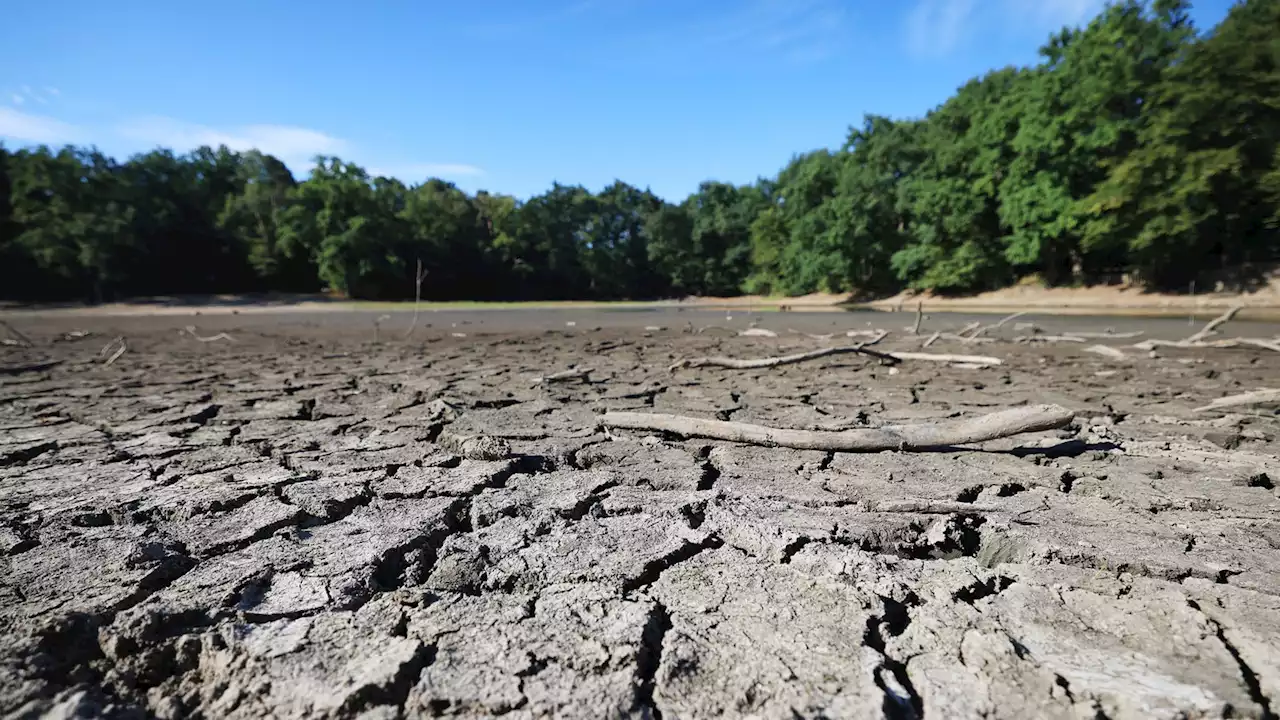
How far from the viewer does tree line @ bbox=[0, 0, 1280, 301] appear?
74.7 feet

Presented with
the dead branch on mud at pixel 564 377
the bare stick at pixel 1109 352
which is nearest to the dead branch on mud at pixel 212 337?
the dead branch on mud at pixel 564 377

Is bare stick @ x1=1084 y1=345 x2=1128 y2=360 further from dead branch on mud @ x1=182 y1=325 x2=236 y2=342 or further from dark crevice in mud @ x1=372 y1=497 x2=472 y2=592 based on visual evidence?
dead branch on mud @ x1=182 y1=325 x2=236 y2=342

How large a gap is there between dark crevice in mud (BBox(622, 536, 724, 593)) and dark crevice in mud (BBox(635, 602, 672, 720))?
136 millimetres

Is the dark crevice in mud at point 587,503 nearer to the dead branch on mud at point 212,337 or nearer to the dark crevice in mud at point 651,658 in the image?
the dark crevice in mud at point 651,658

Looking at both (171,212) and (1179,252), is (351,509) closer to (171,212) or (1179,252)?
(1179,252)

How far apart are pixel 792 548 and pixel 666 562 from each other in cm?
44

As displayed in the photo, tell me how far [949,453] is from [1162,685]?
1.93 meters

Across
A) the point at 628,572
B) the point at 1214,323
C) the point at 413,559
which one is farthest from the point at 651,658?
the point at 1214,323

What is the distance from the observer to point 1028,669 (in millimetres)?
1424

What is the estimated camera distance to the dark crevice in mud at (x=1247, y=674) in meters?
1.29

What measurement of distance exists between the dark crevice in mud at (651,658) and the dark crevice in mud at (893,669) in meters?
0.50

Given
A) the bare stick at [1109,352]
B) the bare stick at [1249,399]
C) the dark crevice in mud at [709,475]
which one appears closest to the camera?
the dark crevice in mud at [709,475]

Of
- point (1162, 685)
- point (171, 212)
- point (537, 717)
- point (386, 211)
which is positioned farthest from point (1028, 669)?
point (171, 212)

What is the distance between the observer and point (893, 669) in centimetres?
144
